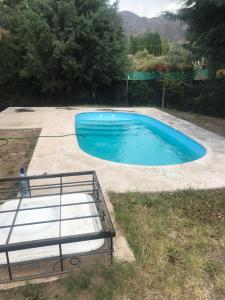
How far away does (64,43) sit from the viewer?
1328 cm

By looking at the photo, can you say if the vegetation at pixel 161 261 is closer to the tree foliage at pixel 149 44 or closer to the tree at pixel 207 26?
the tree at pixel 207 26

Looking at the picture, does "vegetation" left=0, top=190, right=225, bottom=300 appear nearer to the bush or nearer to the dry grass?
the dry grass

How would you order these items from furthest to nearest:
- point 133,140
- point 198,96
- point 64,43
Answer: point 64,43
point 198,96
point 133,140

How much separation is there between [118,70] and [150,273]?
13.1 m

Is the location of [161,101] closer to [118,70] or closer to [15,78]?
[118,70]

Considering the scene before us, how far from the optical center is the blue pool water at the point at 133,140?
22.7 feet

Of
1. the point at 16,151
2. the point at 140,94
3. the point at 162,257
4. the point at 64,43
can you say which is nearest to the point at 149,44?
the point at 140,94

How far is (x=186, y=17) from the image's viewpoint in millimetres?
8883

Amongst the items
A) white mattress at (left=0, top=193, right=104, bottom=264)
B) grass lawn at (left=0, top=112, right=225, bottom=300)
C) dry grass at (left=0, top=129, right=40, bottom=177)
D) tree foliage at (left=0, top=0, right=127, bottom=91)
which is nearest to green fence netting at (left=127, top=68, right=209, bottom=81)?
tree foliage at (left=0, top=0, right=127, bottom=91)

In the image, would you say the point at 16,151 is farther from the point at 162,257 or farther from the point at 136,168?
the point at 162,257

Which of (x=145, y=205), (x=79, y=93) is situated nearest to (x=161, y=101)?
(x=79, y=93)

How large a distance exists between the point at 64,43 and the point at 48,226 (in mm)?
12340

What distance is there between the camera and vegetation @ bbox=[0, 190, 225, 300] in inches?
84.3

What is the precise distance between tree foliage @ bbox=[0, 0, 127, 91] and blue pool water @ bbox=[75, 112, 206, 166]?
3681 mm
